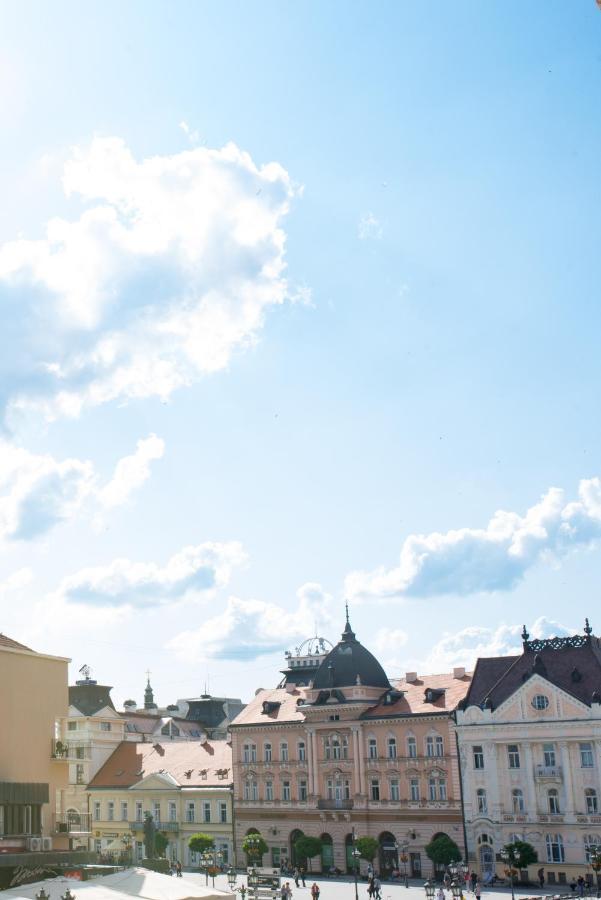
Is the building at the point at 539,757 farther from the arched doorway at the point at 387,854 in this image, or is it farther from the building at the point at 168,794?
the building at the point at 168,794

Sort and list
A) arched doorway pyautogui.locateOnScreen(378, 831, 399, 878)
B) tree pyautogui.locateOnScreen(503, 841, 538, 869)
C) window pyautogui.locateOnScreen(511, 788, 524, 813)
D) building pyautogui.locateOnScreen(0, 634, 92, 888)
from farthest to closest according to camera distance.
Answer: arched doorway pyautogui.locateOnScreen(378, 831, 399, 878) → window pyautogui.locateOnScreen(511, 788, 524, 813) → tree pyautogui.locateOnScreen(503, 841, 538, 869) → building pyautogui.locateOnScreen(0, 634, 92, 888)

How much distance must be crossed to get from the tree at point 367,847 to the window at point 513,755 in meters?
10.8

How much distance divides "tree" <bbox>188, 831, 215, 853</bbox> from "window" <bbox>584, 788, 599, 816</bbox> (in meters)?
29.0

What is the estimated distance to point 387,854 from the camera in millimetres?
68250

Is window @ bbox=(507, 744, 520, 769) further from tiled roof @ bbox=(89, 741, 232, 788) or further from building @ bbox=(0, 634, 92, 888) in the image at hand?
building @ bbox=(0, 634, 92, 888)

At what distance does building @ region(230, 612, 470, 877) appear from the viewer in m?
66.9

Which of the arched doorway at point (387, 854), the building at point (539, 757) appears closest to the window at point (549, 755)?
the building at point (539, 757)

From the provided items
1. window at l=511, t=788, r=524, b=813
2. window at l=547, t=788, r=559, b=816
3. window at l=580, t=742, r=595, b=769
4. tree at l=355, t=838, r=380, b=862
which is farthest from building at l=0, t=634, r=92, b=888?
window at l=580, t=742, r=595, b=769

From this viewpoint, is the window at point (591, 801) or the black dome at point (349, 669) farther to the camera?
the black dome at point (349, 669)

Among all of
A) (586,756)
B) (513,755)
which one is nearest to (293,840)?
(513,755)

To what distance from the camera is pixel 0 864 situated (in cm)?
4094

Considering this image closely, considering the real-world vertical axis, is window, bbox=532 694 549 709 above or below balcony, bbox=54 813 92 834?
above

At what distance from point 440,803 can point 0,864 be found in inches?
1299

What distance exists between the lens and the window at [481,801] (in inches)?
2515
